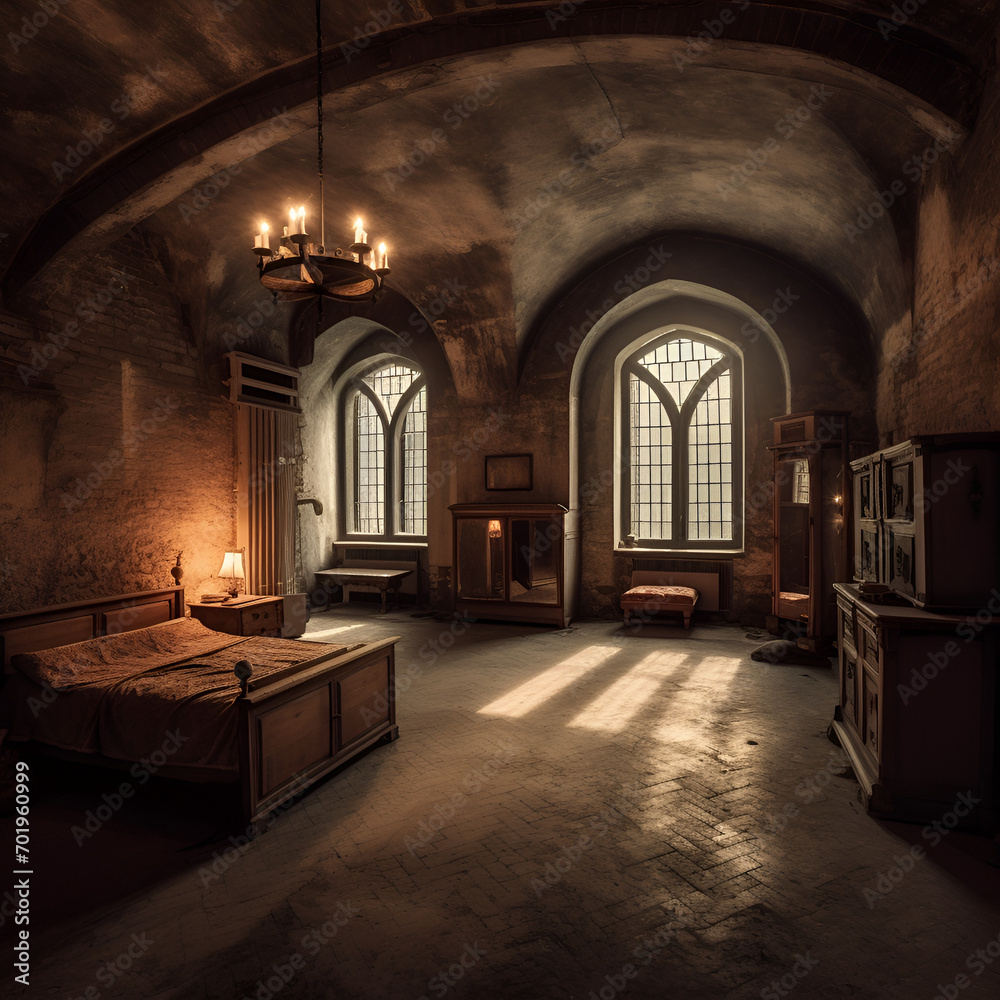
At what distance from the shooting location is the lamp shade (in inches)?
288

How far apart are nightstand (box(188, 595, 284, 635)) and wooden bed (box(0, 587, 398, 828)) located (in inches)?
36.1

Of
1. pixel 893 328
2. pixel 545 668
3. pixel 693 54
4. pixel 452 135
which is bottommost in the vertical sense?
pixel 545 668

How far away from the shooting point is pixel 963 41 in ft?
13.0

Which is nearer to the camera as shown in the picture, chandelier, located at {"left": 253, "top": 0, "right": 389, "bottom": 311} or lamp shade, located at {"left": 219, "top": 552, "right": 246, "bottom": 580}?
chandelier, located at {"left": 253, "top": 0, "right": 389, "bottom": 311}

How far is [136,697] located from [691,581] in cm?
803

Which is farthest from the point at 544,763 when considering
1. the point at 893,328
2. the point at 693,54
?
the point at 893,328

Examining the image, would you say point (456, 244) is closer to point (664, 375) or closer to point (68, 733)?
point (664, 375)

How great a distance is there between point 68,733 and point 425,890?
2.83 metres

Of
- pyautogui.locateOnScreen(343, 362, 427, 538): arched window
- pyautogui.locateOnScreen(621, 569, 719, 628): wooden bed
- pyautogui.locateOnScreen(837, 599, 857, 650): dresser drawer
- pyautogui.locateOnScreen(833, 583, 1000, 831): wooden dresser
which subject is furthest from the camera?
pyautogui.locateOnScreen(343, 362, 427, 538): arched window

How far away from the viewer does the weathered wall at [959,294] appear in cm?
399

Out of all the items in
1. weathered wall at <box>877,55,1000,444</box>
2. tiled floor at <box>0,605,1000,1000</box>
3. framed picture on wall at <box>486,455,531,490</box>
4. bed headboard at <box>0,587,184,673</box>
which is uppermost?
weathered wall at <box>877,55,1000,444</box>

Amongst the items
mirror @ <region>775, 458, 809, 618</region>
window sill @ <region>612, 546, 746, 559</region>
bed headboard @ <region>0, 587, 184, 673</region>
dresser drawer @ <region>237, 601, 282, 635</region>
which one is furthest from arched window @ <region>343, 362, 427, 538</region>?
mirror @ <region>775, 458, 809, 618</region>

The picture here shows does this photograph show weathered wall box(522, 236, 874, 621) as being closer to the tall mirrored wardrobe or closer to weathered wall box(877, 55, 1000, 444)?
the tall mirrored wardrobe

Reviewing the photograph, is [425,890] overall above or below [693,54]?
below
